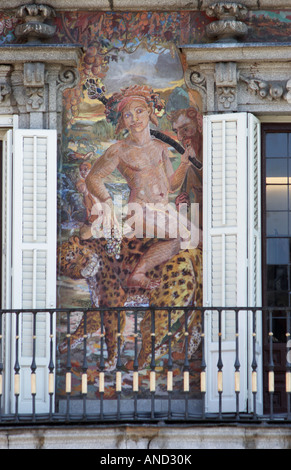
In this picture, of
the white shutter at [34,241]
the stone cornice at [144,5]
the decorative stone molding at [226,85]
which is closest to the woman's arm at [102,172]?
the white shutter at [34,241]

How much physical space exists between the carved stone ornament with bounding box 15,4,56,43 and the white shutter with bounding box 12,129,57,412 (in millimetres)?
901

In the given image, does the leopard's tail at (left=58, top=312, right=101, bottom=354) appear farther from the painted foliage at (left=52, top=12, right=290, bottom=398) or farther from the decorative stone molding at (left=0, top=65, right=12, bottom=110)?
the decorative stone molding at (left=0, top=65, right=12, bottom=110)

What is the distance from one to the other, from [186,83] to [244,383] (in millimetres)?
2783

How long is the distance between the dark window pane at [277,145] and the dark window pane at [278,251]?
0.78 meters

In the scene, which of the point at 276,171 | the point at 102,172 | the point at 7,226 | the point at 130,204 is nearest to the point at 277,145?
the point at 276,171

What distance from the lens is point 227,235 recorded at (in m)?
11.5

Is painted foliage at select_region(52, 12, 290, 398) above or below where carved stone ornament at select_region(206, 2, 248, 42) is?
below

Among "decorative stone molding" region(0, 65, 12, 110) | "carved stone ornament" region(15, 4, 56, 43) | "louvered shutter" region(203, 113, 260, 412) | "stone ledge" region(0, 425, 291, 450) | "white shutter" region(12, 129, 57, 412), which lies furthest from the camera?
"decorative stone molding" region(0, 65, 12, 110)

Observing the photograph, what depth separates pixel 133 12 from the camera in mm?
12016

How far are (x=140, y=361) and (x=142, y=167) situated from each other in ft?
5.80

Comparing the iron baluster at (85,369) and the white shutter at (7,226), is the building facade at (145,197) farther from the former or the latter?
the iron baluster at (85,369)

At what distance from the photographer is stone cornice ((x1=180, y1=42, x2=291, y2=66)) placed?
38.2 feet

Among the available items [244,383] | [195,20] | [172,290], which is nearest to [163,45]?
[195,20]

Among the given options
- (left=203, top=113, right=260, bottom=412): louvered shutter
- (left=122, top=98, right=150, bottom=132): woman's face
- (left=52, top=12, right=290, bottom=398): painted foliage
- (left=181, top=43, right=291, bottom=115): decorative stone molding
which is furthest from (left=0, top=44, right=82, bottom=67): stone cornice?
(left=203, top=113, right=260, bottom=412): louvered shutter
